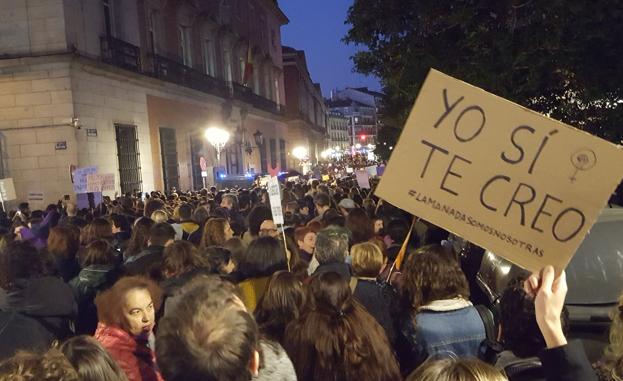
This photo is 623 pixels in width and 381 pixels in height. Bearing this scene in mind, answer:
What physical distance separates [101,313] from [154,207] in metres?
6.01

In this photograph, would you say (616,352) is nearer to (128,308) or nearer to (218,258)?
(128,308)

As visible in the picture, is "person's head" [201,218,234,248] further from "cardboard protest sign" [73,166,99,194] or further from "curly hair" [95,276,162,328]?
"cardboard protest sign" [73,166,99,194]

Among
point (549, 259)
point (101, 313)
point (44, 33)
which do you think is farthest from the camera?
point (44, 33)

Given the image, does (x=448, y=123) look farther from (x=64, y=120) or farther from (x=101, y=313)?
(x=64, y=120)

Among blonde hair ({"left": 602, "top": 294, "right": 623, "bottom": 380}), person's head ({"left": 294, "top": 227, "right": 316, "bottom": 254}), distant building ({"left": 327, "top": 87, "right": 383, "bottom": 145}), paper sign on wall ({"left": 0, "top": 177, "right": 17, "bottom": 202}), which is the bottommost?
person's head ({"left": 294, "top": 227, "right": 316, "bottom": 254})

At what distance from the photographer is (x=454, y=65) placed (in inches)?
407

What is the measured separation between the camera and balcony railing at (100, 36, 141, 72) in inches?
706

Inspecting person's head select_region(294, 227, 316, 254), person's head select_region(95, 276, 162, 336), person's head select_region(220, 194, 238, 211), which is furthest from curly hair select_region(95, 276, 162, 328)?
person's head select_region(220, 194, 238, 211)

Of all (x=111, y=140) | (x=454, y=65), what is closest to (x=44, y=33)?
(x=111, y=140)

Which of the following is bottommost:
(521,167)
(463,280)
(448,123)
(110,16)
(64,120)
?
(463,280)

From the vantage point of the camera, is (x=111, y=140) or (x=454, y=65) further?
(x=111, y=140)

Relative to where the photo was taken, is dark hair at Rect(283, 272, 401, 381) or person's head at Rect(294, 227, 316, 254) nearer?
dark hair at Rect(283, 272, 401, 381)

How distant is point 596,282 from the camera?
14.8ft

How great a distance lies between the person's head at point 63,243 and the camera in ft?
20.0
